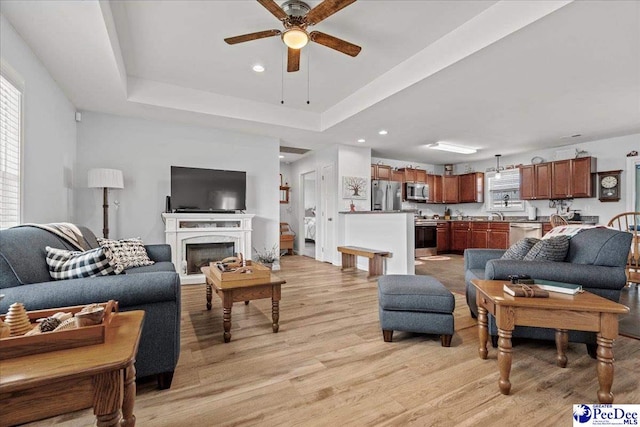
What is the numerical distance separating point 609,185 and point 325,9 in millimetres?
6346

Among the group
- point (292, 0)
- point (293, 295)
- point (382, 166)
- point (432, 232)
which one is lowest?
point (293, 295)

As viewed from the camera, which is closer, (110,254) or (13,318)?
(13,318)

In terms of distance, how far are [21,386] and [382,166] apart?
6.77m

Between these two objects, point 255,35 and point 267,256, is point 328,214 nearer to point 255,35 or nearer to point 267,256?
point 267,256

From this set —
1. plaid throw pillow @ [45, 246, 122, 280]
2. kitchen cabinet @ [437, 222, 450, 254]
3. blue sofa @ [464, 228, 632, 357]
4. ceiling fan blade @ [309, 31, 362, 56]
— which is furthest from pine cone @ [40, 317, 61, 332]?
kitchen cabinet @ [437, 222, 450, 254]

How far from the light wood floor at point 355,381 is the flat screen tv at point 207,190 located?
2180 millimetres

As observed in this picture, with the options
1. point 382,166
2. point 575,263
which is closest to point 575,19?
point 575,263

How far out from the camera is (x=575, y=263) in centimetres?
221

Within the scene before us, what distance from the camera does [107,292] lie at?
1.48 meters

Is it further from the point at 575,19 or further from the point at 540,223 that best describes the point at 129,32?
the point at 540,223

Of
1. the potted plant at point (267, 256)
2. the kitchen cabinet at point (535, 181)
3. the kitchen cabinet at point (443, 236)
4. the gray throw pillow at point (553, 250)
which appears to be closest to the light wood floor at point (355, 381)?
the gray throw pillow at point (553, 250)

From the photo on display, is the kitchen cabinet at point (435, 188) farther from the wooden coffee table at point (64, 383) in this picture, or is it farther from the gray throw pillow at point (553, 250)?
the wooden coffee table at point (64, 383)

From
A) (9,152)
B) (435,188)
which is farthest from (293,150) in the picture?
(9,152)

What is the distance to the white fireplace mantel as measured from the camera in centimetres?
423
